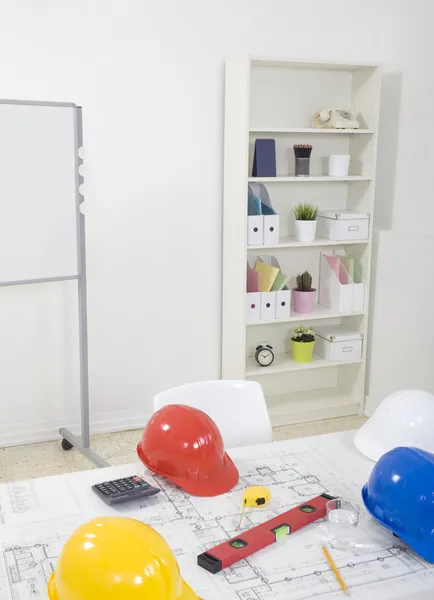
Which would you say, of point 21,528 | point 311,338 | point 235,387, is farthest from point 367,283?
point 21,528

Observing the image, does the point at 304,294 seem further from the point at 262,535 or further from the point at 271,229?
the point at 262,535

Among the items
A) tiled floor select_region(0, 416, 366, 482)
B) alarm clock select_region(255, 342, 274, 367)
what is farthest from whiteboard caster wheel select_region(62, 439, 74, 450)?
alarm clock select_region(255, 342, 274, 367)

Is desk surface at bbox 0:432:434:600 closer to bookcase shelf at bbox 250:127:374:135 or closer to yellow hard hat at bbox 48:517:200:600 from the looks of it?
yellow hard hat at bbox 48:517:200:600

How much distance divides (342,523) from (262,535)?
174 mm

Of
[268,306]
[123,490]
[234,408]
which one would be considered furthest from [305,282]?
[123,490]

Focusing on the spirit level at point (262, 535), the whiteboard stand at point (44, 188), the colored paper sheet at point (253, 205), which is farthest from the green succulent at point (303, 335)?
the spirit level at point (262, 535)

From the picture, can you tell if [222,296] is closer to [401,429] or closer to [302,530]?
[401,429]

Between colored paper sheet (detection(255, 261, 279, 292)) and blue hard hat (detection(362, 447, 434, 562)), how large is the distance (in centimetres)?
204

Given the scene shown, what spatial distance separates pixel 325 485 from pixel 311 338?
2022mm

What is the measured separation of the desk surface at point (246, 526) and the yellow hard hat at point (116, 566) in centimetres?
17

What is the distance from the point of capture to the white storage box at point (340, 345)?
364cm

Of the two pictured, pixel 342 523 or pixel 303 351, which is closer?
pixel 342 523

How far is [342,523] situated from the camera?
4.77 feet

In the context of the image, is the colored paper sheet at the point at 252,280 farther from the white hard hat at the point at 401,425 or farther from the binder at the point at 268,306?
the white hard hat at the point at 401,425
